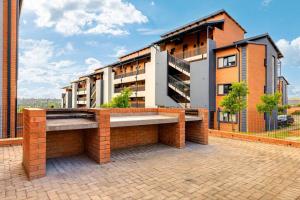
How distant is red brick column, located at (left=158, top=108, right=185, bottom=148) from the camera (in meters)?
8.84

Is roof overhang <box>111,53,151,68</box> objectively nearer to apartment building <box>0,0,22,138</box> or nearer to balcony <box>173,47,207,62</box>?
balcony <box>173,47,207,62</box>

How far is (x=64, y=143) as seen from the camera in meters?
7.29

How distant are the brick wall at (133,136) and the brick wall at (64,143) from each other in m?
1.42

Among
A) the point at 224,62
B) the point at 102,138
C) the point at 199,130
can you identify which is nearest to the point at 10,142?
the point at 102,138

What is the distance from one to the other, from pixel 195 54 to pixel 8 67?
18821mm

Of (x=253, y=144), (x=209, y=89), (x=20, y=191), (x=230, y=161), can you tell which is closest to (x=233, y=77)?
(x=209, y=89)

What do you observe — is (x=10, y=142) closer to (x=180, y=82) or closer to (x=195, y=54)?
(x=180, y=82)

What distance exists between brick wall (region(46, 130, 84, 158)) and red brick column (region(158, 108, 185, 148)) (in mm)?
4085

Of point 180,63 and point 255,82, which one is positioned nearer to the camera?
point 255,82

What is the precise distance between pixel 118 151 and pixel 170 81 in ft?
57.4

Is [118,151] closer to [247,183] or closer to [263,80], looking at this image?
[247,183]

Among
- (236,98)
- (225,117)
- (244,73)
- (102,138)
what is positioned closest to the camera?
(102,138)

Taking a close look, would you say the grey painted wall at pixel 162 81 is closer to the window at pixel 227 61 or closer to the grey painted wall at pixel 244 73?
the window at pixel 227 61

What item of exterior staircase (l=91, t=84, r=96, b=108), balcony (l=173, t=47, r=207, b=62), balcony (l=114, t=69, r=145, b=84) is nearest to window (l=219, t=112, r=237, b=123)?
balcony (l=173, t=47, r=207, b=62)
